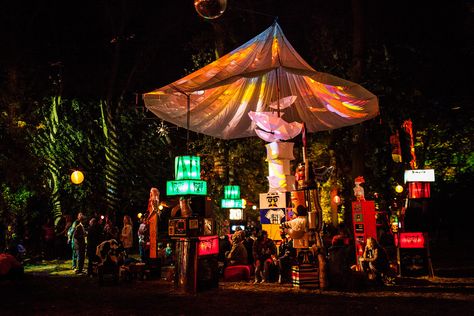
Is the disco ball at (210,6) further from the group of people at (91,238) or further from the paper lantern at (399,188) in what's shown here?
the paper lantern at (399,188)

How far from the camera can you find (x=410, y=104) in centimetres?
1577

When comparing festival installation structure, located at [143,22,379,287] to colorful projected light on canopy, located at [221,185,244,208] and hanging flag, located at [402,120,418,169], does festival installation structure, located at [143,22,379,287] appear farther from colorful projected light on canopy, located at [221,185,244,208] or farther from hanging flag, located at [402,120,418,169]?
colorful projected light on canopy, located at [221,185,244,208]

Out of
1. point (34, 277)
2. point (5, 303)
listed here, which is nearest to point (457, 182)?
point (34, 277)

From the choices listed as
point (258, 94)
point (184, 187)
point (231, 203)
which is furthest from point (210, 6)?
point (231, 203)

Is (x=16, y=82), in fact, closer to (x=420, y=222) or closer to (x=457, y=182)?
(x=420, y=222)

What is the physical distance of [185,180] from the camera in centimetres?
1016

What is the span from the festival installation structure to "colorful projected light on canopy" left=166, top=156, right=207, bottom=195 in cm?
94

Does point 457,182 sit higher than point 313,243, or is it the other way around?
point 457,182

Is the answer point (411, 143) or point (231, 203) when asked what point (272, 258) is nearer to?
point (411, 143)

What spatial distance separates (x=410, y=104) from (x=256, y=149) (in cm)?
657

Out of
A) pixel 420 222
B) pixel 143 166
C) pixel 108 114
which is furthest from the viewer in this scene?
pixel 143 166

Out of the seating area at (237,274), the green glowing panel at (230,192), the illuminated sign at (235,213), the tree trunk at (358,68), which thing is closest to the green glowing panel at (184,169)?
the seating area at (237,274)

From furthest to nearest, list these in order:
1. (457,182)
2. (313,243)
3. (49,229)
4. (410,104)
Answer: (457,182) → (49,229) → (410,104) → (313,243)

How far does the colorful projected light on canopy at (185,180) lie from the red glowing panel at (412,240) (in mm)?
4799
